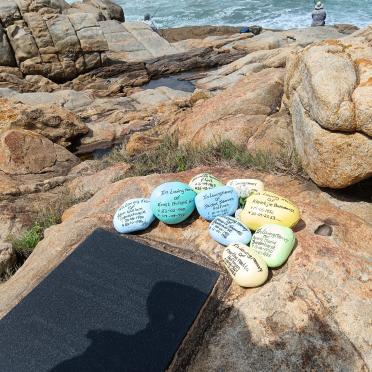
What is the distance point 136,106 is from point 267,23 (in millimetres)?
19731

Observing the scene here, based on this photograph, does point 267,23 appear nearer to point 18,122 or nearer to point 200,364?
point 18,122

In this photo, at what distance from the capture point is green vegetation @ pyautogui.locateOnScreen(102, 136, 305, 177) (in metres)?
4.47

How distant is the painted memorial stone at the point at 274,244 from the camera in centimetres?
295

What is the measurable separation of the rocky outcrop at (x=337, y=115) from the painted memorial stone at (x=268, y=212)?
0.74m

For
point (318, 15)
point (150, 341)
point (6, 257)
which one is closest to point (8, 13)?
point (6, 257)

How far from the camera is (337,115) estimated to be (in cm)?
349

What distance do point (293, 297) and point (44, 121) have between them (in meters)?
7.69

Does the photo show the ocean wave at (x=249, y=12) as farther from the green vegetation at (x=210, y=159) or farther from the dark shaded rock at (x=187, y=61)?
the green vegetation at (x=210, y=159)

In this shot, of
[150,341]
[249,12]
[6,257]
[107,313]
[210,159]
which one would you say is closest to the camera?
[150,341]

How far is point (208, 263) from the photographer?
3.15m

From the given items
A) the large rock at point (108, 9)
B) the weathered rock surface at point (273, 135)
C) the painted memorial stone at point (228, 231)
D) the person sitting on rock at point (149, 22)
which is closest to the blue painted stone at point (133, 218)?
the painted memorial stone at point (228, 231)

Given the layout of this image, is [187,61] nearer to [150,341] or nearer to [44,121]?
[44,121]

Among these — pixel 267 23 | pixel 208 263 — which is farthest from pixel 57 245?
pixel 267 23

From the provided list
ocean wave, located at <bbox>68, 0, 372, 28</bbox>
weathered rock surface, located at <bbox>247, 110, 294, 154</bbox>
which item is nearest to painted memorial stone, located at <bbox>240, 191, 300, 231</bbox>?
weathered rock surface, located at <bbox>247, 110, 294, 154</bbox>
